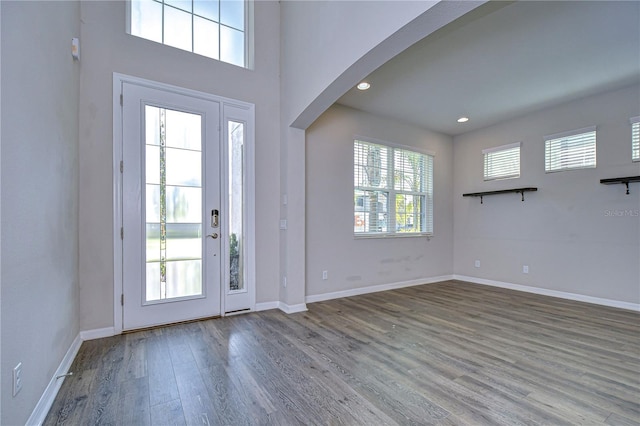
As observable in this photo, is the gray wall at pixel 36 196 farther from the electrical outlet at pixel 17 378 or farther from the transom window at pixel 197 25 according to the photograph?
the transom window at pixel 197 25

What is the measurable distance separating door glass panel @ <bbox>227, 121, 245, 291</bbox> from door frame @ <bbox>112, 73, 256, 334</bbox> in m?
0.06

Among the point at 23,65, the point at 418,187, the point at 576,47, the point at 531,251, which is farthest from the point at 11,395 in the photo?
the point at 531,251

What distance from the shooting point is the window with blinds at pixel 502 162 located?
4.86 meters

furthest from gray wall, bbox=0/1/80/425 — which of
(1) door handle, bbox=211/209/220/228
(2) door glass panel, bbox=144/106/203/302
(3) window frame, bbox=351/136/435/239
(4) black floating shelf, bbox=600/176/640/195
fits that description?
(4) black floating shelf, bbox=600/176/640/195

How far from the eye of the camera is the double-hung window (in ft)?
15.0

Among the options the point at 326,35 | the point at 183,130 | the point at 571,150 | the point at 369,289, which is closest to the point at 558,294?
the point at 571,150

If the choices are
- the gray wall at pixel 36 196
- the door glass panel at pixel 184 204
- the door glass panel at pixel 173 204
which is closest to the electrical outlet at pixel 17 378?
the gray wall at pixel 36 196

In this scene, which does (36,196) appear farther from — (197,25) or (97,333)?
(197,25)

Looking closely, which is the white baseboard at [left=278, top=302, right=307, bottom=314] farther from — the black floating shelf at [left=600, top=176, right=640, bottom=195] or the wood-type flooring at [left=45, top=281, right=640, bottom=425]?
the black floating shelf at [left=600, top=176, right=640, bottom=195]

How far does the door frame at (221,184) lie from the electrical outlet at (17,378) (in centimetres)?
145

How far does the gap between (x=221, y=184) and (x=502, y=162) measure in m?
4.71

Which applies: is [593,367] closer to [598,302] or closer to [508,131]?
[598,302]

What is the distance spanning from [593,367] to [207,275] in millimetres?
3522

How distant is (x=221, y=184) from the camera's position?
329 centimetres
